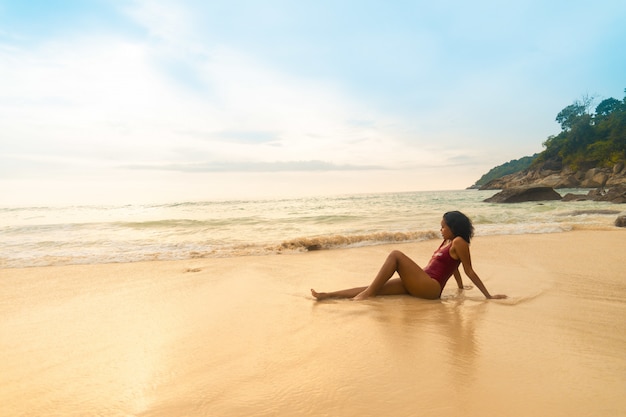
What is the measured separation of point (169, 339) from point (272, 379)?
1190 millimetres

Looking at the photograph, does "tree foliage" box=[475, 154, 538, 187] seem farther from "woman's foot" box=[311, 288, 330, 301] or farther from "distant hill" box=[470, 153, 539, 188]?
"woman's foot" box=[311, 288, 330, 301]

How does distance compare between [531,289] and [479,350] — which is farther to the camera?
[531,289]

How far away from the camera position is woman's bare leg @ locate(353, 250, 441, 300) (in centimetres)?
423

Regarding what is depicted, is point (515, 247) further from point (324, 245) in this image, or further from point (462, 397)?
point (462, 397)

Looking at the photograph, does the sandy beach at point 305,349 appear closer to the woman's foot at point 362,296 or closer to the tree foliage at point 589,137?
the woman's foot at point 362,296

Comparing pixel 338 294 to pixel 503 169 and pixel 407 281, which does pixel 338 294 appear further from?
pixel 503 169

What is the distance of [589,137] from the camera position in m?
54.2

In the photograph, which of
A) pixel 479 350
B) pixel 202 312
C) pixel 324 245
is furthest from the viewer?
pixel 324 245

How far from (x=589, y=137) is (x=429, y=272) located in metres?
65.2

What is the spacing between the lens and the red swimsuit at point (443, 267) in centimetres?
437

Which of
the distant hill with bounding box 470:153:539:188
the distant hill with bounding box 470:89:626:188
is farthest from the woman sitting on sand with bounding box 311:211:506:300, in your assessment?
the distant hill with bounding box 470:153:539:188

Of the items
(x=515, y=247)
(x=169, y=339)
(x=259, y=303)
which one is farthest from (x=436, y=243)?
(x=169, y=339)

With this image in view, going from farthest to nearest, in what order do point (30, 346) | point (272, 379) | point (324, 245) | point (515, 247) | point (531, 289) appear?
point (324, 245)
point (515, 247)
point (531, 289)
point (30, 346)
point (272, 379)

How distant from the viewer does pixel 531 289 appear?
4.50 metres
